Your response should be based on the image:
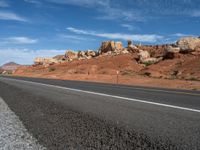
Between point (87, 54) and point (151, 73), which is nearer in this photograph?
point (151, 73)

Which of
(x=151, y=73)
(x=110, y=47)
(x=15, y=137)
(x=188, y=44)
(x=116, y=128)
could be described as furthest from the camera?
(x=110, y=47)

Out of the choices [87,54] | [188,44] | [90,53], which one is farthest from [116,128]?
[87,54]

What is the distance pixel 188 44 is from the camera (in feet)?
183

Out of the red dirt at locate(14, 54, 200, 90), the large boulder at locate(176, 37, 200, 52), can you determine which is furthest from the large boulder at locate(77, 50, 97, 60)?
the large boulder at locate(176, 37, 200, 52)

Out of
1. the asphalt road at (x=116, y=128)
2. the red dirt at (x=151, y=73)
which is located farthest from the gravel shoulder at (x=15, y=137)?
the red dirt at (x=151, y=73)

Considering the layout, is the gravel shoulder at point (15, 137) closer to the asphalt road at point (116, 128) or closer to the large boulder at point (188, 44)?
the asphalt road at point (116, 128)

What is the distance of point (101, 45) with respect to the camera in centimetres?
10838

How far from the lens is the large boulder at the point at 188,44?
54959mm

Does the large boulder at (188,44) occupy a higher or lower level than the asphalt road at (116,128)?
higher

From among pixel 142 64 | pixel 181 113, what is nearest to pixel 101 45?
pixel 142 64

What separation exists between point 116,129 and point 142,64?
5784 centimetres

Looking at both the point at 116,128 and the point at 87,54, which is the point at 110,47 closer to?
the point at 87,54

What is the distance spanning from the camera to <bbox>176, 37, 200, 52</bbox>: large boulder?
54959mm

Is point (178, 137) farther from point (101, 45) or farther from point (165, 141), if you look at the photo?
point (101, 45)
